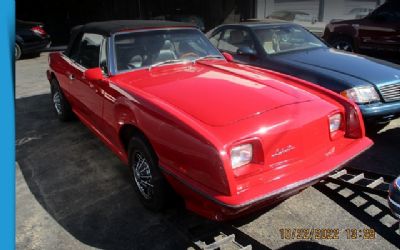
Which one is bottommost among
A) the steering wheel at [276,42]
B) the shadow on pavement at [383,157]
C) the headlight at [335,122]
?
the shadow on pavement at [383,157]

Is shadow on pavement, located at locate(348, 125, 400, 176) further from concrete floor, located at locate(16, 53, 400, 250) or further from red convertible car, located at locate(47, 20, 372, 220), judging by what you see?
red convertible car, located at locate(47, 20, 372, 220)

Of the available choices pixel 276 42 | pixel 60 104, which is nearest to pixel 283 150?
pixel 276 42

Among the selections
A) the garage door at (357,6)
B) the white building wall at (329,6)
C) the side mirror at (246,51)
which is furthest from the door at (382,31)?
the garage door at (357,6)

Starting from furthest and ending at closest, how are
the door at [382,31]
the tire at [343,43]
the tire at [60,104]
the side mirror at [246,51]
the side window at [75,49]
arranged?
the tire at [343,43], the door at [382,31], the side mirror at [246,51], the tire at [60,104], the side window at [75,49]

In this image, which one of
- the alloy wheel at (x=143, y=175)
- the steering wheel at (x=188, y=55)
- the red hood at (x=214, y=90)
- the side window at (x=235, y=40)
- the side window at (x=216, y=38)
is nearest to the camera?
the red hood at (x=214, y=90)

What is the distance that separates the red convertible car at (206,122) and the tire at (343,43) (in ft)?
17.0

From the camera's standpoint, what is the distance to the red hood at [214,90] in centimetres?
278

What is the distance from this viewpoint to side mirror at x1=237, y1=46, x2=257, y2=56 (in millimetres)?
5667

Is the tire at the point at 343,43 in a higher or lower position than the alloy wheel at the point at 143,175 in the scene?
higher

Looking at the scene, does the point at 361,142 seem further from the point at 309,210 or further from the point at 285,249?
the point at 285,249

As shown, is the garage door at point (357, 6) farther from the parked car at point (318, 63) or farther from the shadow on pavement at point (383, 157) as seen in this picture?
the shadow on pavement at point (383, 157)

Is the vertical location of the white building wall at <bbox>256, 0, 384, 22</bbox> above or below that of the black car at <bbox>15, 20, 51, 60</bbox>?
above

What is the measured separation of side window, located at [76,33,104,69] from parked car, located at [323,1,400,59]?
5996 millimetres

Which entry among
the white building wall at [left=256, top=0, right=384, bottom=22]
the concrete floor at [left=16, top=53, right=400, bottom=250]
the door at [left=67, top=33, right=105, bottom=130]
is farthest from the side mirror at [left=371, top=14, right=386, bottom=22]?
the white building wall at [left=256, top=0, right=384, bottom=22]
